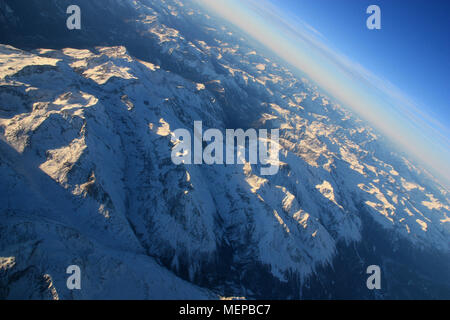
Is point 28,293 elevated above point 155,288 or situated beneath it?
elevated above

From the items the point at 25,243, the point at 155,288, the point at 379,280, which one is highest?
the point at 25,243

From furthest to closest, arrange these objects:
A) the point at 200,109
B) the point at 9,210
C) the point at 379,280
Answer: the point at 200,109, the point at 379,280, the point at 9,210

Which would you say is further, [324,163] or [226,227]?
[324,163]

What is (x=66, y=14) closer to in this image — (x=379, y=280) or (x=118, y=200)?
(x=118, y=200)

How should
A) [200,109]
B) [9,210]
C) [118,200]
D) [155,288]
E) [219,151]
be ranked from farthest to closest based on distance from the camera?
[200,109] → [219,151] → [118,200] → [155,288] → [9,210]

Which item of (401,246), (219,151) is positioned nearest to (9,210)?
(219,151)

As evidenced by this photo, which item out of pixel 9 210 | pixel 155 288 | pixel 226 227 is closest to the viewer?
pixel 9 210

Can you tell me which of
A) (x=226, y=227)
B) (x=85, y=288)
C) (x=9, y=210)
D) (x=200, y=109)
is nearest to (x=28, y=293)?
(x=85, y=288)

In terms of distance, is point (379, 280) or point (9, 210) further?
point (379, 280)

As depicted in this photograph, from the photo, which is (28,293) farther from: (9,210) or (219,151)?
(219,151)
